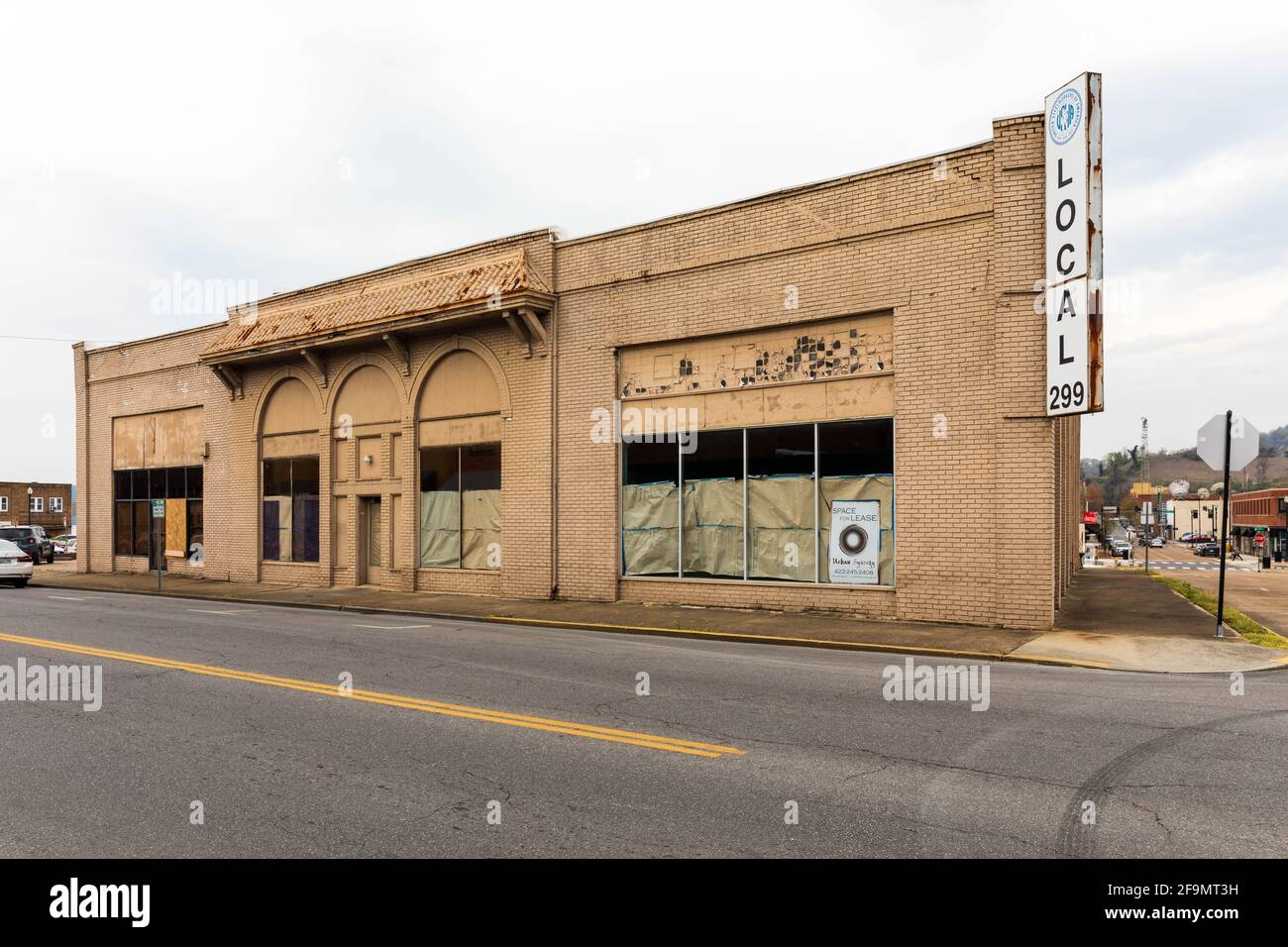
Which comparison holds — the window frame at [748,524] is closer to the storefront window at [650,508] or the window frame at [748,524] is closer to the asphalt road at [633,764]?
the storefront window at [650,508]

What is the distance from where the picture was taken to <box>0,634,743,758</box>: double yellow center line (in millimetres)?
7164

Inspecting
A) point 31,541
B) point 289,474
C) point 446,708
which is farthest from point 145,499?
point 446,708

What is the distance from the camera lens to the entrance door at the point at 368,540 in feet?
78.9

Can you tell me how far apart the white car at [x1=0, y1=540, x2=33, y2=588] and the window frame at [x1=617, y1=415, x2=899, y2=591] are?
66.4 ft

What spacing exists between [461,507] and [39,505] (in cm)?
8460

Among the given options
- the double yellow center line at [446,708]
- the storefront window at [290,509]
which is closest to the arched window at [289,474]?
the storefront window at [290,509]

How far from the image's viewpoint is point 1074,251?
13539mm

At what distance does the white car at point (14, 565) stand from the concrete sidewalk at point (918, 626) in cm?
774

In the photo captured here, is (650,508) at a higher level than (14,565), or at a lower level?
higher

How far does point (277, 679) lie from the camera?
10.2 m

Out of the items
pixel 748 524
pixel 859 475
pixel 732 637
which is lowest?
pixel 732 637

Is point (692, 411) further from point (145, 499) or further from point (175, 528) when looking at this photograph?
point (145, 499)
